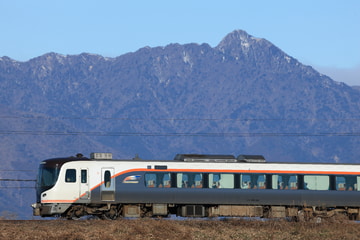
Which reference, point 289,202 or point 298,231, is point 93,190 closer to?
point 289,202

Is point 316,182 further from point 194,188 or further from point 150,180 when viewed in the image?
point 150,180

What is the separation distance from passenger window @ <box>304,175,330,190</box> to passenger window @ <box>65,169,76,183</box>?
13703mm

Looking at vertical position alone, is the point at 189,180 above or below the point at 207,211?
above

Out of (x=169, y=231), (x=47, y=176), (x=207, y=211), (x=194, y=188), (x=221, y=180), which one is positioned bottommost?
(x=207, y=211)

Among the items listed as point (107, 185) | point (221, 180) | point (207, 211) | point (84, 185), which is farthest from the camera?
point (207, 211)

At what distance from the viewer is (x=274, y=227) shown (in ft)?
122

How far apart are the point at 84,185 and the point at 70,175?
3.22 ft

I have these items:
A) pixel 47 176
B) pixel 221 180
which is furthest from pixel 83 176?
pixel 221 180

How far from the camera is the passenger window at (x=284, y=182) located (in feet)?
164

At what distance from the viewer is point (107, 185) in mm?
48156

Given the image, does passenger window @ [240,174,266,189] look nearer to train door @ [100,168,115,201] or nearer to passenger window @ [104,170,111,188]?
train door @ [100,168,115,201]

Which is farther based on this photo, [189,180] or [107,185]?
[189,180]

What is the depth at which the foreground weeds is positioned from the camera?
32062 mm

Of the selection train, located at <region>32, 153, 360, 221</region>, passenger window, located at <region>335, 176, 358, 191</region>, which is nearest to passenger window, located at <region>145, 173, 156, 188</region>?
train, located at <region>32, 153, 360, 221</region>
